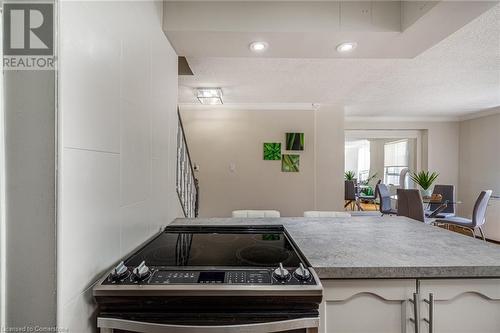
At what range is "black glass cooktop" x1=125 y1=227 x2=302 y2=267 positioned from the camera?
3.07ft

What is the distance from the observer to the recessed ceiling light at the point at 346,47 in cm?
147

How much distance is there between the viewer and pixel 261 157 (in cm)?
407

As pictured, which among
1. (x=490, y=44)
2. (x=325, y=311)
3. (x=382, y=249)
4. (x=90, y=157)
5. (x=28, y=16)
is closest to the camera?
(x=28, y=16)

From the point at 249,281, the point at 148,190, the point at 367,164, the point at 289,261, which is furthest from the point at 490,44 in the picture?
the point at 367,164

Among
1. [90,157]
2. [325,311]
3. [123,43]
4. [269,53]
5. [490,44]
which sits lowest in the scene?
[325,311]

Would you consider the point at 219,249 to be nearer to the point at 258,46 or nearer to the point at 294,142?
the point at 258,46

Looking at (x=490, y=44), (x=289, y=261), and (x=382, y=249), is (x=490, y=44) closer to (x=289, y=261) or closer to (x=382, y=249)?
(x=382, y=249)

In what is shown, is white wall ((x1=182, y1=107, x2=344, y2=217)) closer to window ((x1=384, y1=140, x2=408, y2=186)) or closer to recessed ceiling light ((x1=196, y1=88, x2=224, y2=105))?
recessed ceiling light ((x1=196, y1=88, x2=224, y2=105))

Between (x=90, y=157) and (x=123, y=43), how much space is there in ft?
1.59

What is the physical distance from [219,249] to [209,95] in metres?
2.67

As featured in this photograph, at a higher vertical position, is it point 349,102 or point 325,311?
point 349,102

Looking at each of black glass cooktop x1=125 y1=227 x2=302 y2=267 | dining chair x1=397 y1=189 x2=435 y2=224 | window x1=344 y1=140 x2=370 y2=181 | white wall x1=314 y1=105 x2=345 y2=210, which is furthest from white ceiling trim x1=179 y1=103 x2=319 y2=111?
window x1=344 y1=140 x2=370 y2=181

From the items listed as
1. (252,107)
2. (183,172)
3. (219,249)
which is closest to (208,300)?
(219,249)

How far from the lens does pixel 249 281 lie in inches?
30.1
